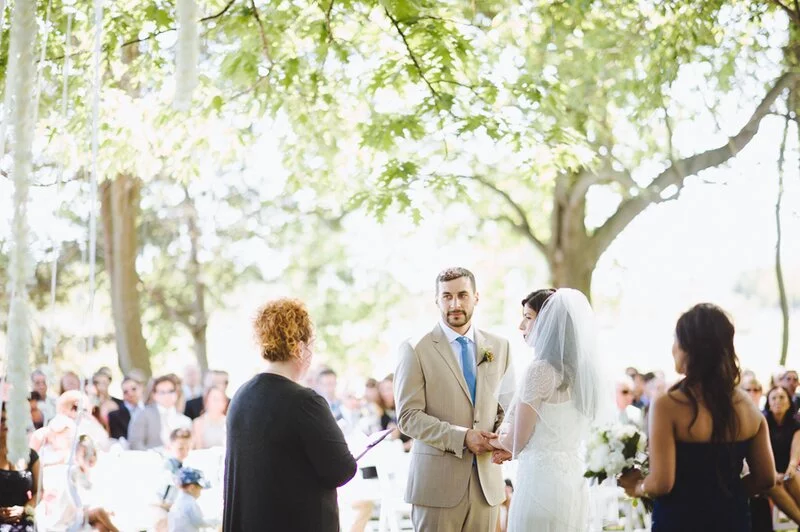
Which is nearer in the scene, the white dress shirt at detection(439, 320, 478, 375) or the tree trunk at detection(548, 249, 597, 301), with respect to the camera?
the white dress shirt at detection(439, 320, 478, 375)

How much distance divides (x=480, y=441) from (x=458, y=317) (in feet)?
2.08

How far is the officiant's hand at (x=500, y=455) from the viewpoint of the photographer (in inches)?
191

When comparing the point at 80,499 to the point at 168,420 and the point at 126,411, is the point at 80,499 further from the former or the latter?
the point at 126,411

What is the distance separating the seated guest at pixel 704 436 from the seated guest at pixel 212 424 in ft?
20.5

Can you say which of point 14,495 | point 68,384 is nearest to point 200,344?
point 68,384

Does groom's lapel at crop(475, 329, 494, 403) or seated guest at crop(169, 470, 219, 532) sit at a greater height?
groom's lapel at crop(475, 329, 494, 403)

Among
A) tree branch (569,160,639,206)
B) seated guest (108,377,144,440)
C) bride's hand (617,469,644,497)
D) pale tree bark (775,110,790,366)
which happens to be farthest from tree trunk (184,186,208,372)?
bride's hand (617,469,644,497)

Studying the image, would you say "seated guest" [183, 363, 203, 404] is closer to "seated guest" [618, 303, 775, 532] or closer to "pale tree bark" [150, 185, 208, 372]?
"pale tree bark" [150, 185, 208, 372]

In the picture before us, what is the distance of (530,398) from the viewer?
14.3ft

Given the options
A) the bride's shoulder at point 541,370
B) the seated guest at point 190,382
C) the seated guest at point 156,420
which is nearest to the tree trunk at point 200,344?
the seated guest at point 190,382

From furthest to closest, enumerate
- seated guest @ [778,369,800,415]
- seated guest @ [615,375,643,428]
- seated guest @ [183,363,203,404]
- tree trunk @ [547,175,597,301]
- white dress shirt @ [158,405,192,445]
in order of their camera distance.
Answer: tree trunk @ [547,175,597,301], seated guest @ [183,363,203,404], seated guest @ [615,375,643,428], white dress shirt @ [158,405,192,445], seated guest @ [778,369,800,415]

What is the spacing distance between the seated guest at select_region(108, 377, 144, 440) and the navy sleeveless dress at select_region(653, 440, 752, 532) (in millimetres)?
7560

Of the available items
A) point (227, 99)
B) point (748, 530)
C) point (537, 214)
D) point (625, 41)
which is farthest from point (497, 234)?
A: point (748, 530)

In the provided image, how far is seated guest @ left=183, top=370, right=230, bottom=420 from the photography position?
1057 centimetres
